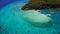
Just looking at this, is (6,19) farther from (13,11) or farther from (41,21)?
(41,21)

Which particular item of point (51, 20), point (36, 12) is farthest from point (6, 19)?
point (51, 20)

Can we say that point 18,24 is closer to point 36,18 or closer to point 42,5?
point 36,18

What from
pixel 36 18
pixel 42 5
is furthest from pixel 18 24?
pixel 42 5

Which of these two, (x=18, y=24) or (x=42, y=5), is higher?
(x=42, y=5)

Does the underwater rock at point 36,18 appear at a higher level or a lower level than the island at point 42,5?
lower
